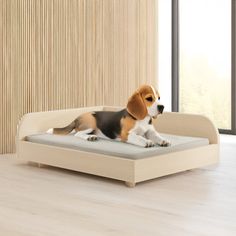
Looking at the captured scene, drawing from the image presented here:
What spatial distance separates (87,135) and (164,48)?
2578 mm

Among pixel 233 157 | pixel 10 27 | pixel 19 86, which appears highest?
pixel 10 27

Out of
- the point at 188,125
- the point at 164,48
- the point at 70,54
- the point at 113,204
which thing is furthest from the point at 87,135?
the point at 164,48

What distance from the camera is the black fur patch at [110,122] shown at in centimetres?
381

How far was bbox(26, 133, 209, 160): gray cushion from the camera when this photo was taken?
3.50 m

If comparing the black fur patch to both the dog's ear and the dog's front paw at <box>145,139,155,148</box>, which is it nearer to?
the dog's ear

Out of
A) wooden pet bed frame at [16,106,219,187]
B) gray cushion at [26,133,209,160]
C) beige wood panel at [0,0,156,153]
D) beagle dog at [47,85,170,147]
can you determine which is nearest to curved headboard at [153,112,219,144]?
wooden pet bed frame at [16,106,219,187]

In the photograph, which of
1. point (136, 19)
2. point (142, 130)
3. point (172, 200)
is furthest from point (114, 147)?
point (136, 19)

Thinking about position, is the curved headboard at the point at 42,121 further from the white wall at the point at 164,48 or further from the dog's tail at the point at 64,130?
the white wall at the point at 164,48

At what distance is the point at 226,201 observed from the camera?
123 inches

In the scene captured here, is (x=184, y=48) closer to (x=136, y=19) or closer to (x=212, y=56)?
(x=212, y=56)

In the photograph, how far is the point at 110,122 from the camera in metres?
3.89

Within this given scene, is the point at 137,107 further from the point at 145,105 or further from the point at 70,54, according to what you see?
the point at 70,54

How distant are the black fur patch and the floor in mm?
344

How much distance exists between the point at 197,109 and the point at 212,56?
63cm
